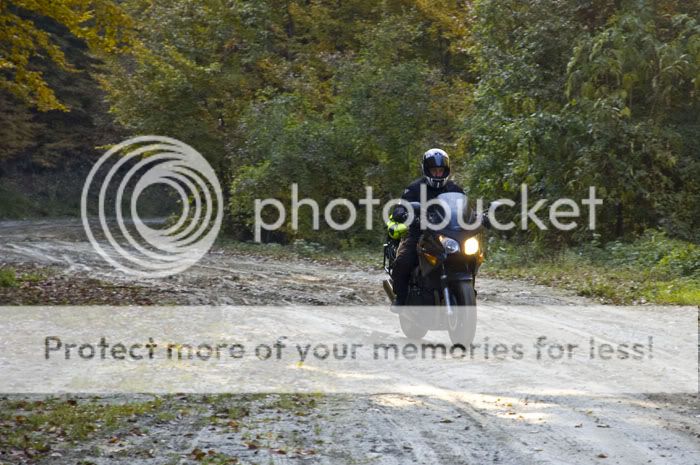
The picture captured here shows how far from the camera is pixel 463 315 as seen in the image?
402 inches

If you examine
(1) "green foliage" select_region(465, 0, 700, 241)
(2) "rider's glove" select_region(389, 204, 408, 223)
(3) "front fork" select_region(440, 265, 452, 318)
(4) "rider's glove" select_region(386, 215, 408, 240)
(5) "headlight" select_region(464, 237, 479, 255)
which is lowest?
(3) "front fork" select_region(440, 265, 452, 318)

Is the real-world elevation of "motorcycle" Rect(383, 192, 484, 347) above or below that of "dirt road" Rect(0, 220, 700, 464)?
above

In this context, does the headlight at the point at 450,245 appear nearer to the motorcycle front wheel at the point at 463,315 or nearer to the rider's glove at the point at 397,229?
the motorcycle front wheel at the point at 463,315

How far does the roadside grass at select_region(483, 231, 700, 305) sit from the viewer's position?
15.9 metres

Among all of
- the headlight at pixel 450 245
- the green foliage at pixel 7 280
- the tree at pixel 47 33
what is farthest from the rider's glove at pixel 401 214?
the green foliage at pixel 7 280

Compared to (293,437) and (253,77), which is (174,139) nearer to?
(253,77)

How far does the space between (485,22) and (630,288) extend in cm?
1156

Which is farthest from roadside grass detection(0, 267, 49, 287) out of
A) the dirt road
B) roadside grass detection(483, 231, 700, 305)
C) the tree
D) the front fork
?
the front fork

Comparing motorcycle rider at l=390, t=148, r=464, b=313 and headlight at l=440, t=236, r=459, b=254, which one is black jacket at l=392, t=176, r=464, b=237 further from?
headlight at l=440, t=236, r=459, b=254

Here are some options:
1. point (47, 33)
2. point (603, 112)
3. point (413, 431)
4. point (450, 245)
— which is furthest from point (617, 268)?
point (413, 431)

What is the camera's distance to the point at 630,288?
1650cm

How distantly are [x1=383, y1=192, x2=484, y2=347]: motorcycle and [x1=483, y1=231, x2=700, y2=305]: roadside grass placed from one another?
222 inches

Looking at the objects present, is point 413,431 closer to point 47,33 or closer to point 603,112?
point 47,33

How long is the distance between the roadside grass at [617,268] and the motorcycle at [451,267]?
5.65 meters
